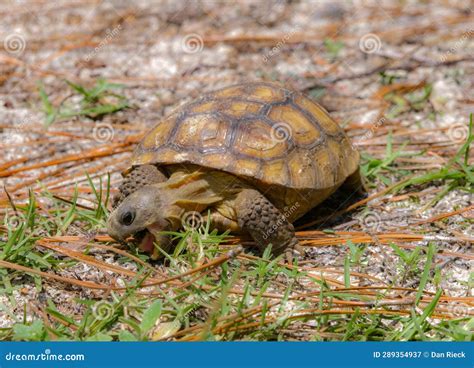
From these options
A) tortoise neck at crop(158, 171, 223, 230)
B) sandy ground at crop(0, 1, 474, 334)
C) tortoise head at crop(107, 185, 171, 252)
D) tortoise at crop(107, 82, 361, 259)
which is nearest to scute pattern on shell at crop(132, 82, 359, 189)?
tortoise at crop(107, 82, 361, 259)

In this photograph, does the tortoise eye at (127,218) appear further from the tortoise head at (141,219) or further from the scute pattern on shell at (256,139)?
the scute pattern on shell at (256,139)

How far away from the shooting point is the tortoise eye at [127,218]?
327 centimetres

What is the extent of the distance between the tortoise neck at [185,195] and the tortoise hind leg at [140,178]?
12 cm

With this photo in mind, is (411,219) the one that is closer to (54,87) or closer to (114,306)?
(114,306)

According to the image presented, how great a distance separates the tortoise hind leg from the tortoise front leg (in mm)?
550

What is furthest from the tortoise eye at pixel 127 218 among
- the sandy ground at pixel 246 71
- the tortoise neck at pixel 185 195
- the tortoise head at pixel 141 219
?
the sandy ground at pixel 246 71

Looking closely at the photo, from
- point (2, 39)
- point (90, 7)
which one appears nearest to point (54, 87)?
point (2, 39)

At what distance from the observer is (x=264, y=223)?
3.42 meters

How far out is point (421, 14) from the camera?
745cm

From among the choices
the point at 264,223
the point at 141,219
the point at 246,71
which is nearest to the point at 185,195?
the point at 141,219

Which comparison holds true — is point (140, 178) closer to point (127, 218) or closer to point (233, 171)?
point (127, 218)

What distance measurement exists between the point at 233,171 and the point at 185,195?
32 cm

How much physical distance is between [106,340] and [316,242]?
1.48 meters

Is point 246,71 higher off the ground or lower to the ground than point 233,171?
higher
